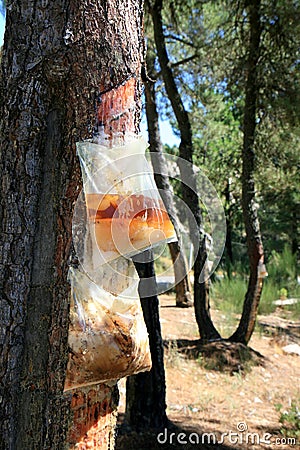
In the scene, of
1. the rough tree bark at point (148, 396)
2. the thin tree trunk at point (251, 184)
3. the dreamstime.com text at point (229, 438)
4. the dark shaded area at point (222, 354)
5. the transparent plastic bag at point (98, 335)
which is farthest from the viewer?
the thin tree trunk at point (251, 184)

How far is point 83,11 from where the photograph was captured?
1299mm

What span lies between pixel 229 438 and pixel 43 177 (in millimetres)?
2896

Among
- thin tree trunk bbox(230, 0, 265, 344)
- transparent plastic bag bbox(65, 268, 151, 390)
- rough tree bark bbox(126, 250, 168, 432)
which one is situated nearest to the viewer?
transparent plastic bag bbox(65, 268, 151, 390)

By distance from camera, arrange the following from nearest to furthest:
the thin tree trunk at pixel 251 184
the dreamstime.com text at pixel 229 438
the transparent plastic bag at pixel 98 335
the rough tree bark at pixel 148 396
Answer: the transparent plastic bag at pixel 98 335 → the dreamstime.com text at pixel 229 438 → the rough tree bark at pixel 148 396 → the thin tree trunk at pixel 251 184

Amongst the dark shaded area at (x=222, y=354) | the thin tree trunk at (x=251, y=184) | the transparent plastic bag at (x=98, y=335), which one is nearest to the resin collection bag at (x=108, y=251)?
the transparent plastic bag at (x=98, y=335)

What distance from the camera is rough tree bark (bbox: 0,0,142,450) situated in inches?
48.7

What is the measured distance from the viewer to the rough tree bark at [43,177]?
1237mm

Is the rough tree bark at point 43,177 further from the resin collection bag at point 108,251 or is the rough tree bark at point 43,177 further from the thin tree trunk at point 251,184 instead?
A: the thin tree trunk at point 251,184

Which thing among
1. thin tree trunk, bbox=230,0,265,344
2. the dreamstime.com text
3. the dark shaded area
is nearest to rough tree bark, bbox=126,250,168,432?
the dreamstime.com text

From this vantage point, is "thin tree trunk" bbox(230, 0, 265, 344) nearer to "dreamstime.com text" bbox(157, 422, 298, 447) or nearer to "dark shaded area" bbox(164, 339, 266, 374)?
"dark shaded area" bbox(164, 339, 266, 374)

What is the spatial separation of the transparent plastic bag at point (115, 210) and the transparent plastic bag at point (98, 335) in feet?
0.22

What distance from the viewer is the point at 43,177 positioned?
131cm

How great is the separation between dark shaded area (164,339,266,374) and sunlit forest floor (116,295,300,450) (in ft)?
0.03

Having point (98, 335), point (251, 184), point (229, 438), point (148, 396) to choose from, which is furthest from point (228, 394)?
point (98, 335)
